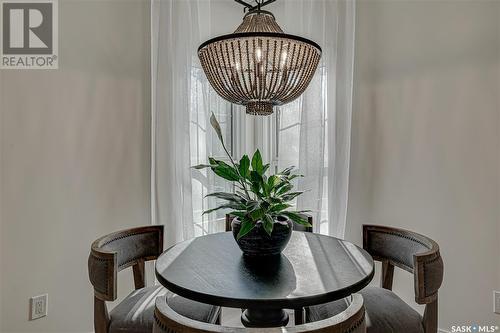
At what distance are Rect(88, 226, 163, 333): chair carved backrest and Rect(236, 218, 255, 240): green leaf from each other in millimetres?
541

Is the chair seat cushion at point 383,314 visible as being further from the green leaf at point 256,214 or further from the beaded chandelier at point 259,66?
the beaded chandelier at point 259,66

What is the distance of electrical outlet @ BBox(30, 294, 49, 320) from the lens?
186cm

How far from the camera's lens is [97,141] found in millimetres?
2086

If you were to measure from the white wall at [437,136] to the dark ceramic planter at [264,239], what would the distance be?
1089mm

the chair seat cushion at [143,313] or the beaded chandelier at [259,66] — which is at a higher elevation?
the beaded chandelier at [259,66]

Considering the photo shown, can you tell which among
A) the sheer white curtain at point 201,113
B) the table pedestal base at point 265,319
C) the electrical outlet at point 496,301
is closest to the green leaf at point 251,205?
the table pedestal base at point 265,319

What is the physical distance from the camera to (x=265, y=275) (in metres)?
1.25

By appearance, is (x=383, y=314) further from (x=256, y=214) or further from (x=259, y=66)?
(x=259, y=66)

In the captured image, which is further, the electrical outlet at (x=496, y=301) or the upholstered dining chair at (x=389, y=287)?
the electrical outlet at (x=496, y=301)

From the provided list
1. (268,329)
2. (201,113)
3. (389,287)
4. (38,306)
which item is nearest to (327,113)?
(201,113)

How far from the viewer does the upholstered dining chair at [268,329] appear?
807mm

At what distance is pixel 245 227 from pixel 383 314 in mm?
719

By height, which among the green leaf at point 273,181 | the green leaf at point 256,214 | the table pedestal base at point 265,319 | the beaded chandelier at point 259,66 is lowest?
the table pedestal base at point 265,319

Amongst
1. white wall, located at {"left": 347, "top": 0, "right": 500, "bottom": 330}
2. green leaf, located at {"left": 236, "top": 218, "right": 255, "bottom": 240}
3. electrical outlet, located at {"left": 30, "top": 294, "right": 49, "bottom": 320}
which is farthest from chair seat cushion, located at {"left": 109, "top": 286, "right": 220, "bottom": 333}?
white wall, located at {"left": 347, "top": 0, "right": 500, "bottom": 330}
